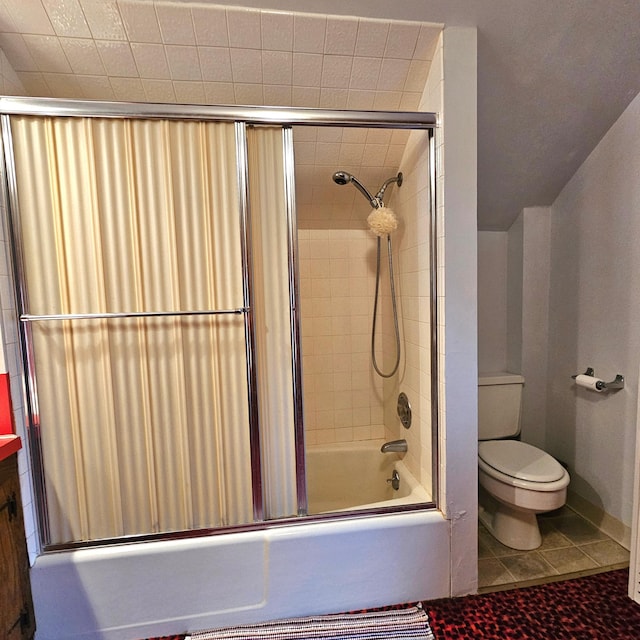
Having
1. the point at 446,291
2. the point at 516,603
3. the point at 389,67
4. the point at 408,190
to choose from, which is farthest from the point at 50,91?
the point at 516,603

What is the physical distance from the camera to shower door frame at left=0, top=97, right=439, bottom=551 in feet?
3.80

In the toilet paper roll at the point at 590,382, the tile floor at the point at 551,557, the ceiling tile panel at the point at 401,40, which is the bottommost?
the tile floor at the point at 551,557

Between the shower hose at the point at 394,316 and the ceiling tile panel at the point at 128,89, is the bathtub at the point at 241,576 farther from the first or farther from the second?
the ceiling tile panel at the point at 128,89

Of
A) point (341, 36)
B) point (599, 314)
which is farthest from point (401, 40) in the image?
point (599, 314)

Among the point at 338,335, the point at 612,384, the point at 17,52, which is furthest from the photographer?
the point at 338,335

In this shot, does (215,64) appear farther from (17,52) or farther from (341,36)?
(17,52)

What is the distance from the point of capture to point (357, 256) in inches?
88.3

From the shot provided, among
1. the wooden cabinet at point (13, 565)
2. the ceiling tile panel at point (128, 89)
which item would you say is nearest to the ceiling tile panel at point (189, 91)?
the ceiling tile panel at point (128, 89)

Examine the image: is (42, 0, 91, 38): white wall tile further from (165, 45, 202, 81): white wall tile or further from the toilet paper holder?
the toilet paper holder

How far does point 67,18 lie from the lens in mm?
1161

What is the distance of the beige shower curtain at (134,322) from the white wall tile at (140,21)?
31cm

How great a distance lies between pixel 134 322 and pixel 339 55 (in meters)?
1.28

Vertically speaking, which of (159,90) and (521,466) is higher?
(159,90)

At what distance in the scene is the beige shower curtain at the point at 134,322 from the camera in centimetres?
120
